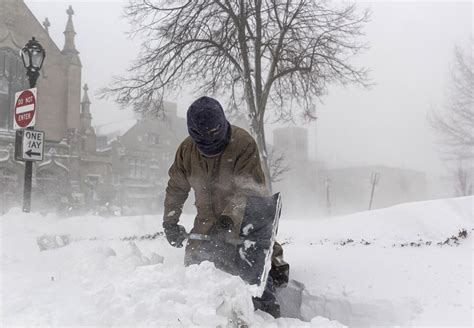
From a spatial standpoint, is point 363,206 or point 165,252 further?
point 363,206

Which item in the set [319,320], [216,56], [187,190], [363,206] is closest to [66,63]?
[216,56]

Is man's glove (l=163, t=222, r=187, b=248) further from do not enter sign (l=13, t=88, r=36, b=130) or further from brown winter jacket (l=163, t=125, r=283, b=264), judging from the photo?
do not enter sign (l=13, t=88, r=36, b=130)

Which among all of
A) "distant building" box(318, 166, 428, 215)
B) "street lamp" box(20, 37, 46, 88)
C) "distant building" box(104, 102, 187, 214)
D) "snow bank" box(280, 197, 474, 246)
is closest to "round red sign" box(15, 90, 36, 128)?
"street lamp" box(20, 37, 46, 88)

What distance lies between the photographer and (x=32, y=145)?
24.0 ft

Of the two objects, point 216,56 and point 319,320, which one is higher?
point 216,56

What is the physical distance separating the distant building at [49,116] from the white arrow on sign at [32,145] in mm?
17496

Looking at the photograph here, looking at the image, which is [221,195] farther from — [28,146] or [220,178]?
[28,146]

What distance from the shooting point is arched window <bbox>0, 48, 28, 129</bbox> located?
24797 mm

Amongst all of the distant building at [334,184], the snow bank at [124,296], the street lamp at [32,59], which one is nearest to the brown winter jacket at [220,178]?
the snow bank at [124,296]

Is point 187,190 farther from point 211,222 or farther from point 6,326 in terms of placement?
point 6,326

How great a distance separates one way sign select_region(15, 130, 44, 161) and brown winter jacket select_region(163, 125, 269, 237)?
4484 millimetres

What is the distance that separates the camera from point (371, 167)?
71250 millimetres

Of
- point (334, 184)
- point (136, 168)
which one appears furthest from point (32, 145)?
point (334, 184)

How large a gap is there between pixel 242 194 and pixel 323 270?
6.92 ft
